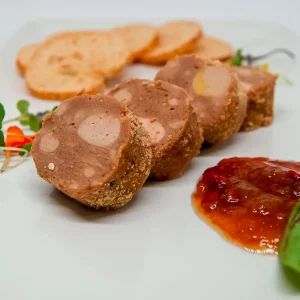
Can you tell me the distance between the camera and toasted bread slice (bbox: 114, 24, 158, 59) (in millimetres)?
6242

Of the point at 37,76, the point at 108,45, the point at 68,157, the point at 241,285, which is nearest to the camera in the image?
the point at 241,285

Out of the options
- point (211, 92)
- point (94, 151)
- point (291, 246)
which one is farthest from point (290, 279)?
point (211, 92)

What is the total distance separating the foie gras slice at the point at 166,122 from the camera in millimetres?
3713

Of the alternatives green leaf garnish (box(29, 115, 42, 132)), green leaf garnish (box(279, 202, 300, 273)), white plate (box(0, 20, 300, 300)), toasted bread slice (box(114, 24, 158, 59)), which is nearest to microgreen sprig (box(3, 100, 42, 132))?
green leaf garnish (box(29, 115, 42, 132))

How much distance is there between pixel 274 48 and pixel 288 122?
2093 mm

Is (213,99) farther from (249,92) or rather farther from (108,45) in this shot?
(108,45)

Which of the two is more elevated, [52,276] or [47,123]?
[47,123]

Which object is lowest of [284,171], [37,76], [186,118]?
[37,76]

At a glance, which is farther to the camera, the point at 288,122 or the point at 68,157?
the point at 288,122

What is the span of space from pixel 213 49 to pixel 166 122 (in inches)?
118

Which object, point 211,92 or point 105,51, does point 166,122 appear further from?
point 105,51

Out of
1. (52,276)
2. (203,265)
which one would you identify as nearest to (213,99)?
(203,265)

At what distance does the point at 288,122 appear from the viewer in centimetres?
471

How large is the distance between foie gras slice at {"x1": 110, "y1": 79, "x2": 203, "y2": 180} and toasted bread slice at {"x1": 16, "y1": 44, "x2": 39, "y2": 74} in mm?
2402
